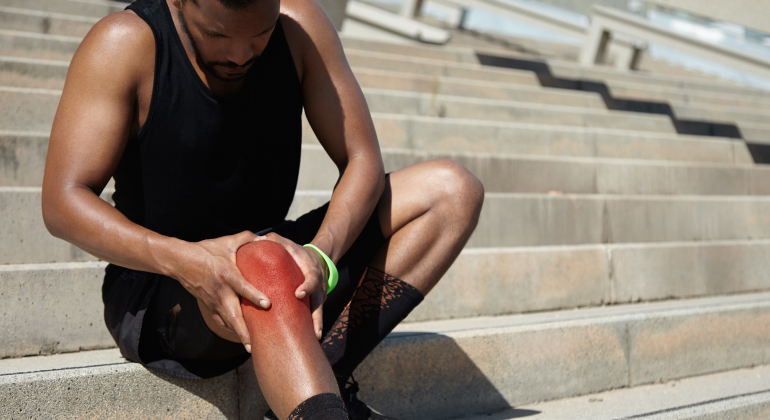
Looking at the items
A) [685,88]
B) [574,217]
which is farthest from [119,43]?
[685,88]

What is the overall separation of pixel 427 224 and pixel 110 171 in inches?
29.6

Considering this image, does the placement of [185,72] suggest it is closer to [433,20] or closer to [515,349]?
[515,349]

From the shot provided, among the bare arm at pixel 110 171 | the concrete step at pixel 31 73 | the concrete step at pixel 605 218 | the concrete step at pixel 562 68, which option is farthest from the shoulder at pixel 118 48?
the concrete step at pixel 562 68

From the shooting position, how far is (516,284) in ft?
8.51

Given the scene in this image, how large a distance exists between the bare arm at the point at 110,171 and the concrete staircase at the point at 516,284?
0.42 m

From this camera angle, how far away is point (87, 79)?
4.63 feet

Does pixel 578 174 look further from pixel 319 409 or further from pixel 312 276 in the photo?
pixel 319 409

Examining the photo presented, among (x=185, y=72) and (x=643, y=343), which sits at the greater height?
(x=185, y=72)

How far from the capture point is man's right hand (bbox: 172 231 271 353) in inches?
48.9

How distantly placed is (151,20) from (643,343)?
1.90 m

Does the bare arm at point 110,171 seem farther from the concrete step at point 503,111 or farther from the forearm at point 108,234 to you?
the concrete step at point 503,111

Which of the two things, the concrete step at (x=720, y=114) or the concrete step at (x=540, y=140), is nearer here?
the concrete step at (x=540, y=140)

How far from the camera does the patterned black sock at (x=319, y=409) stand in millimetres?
1198

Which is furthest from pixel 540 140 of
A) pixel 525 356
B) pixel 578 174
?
pixel 525 356
